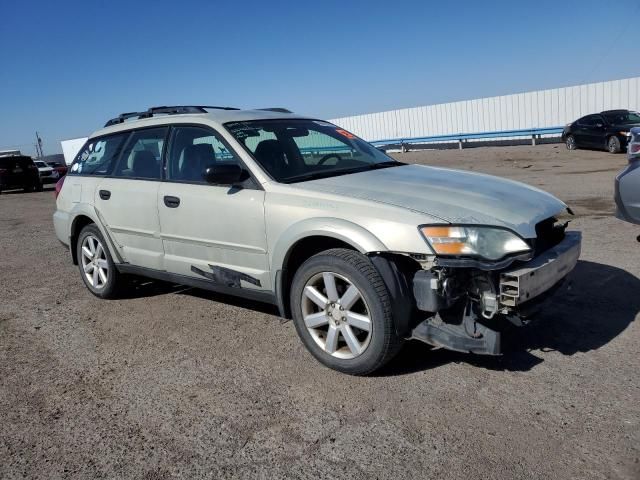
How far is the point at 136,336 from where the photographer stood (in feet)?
15.5

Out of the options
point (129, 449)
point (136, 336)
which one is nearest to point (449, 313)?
point (129, 449)

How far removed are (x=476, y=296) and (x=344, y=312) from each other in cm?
82

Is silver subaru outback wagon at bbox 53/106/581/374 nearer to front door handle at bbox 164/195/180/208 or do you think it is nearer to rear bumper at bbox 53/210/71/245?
front door handle at bbox 164/195/180/208

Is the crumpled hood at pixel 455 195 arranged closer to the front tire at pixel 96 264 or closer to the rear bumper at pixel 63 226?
the front tire at pixel 96 264

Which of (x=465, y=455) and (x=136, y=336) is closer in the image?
(x=465, y=455)

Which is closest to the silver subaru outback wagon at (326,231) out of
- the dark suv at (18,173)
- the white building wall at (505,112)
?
the dark suv at (18,173)

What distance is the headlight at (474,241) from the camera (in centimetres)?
325

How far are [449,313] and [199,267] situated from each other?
2110 mm

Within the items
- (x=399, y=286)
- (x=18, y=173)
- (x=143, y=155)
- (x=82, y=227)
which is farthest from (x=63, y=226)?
(x=18, y=173)

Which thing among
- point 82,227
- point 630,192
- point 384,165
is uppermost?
point 384,165

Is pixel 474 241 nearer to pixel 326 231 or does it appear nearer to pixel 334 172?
pixel 326 231

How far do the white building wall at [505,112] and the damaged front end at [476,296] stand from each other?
24.0 m

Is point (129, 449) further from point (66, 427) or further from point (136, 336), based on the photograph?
point (136, 336)

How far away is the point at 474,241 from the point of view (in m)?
3.27
